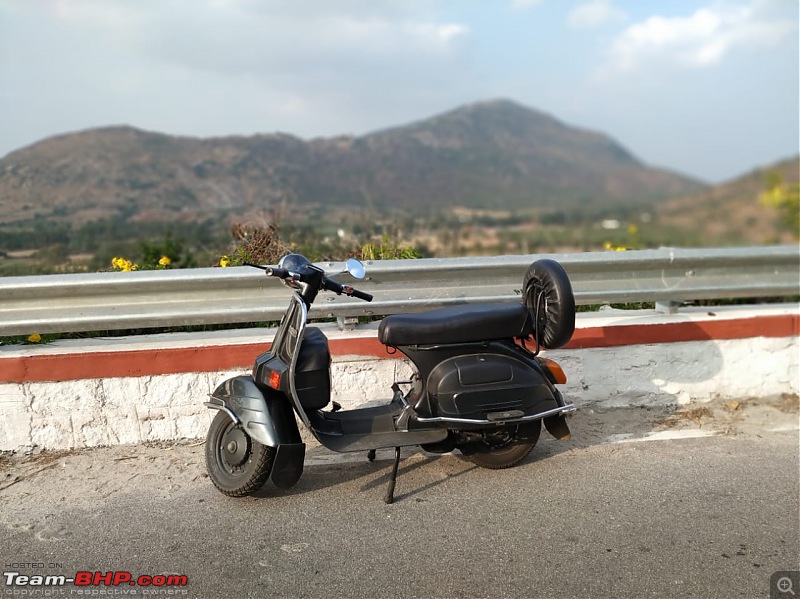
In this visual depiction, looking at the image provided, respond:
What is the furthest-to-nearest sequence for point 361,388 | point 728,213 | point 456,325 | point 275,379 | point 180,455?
1. point 728,213
2. point 361,388
3. point 180,455
4. point 456,325
5. point 275,379

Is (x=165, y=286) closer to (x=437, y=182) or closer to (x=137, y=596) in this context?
(x=137, y=596)

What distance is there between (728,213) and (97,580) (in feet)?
60.4

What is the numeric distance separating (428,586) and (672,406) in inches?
117

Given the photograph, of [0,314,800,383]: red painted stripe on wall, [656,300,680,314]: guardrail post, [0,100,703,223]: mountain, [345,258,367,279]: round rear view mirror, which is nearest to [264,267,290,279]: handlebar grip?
[345,258,367,279]: round rear view mirror

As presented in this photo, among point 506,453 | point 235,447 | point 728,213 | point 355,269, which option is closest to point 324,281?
point 355,269

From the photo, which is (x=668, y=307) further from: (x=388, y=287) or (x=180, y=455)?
(x=180, y=455)

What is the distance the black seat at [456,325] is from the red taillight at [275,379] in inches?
23.5

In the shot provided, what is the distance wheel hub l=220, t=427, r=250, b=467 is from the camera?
3939 millimetres

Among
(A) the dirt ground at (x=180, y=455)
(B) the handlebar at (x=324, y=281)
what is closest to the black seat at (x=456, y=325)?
(B) the handlebar at (x=324, y=281)

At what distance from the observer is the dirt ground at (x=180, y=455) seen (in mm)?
4133

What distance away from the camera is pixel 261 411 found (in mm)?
3846

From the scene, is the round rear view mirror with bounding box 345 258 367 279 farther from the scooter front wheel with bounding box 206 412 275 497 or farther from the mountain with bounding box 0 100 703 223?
the mountain with bounding box 0 100 703 223

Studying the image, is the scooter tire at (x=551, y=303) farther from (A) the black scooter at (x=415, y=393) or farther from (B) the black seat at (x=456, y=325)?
(B) the black seat at (x=456, y=325)

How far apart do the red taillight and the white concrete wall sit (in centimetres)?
90
